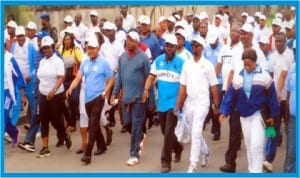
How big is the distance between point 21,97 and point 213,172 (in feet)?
12.0

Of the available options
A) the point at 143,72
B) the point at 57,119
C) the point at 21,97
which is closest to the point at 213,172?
the point at 143,72

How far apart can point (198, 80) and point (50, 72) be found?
226cm

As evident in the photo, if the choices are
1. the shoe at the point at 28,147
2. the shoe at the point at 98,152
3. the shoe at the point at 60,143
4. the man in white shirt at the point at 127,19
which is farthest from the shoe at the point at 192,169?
the man in white shirt at the point at 127,19

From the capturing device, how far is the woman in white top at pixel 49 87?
8703 mm

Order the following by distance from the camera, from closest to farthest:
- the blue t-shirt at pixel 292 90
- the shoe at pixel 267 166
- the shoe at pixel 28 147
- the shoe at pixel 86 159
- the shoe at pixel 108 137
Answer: the blue t-shirt at pixel 292 90, the shoe at pixel 267 166, the shoe at pixel 86 159, the shoe at pixel 28 147, the shoe at pixel 108 137

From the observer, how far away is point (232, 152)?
7.70m

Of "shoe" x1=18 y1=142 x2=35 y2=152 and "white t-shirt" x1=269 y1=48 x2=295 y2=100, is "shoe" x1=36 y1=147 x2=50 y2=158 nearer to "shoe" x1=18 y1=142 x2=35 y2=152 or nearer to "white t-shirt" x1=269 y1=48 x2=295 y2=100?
"shoe" x1=18 y1=142 x2=35 y2=152

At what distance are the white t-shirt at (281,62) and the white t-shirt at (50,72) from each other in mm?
2906

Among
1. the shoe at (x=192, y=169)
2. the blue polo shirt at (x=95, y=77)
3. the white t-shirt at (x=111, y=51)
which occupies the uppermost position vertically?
the white t-shirt at (x=111, y=51)

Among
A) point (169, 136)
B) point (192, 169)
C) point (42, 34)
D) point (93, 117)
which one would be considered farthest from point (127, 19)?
point (192, 169)

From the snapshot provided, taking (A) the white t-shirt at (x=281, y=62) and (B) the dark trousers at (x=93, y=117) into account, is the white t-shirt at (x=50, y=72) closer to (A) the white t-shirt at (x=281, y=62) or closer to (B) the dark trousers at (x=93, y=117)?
(B) the dark trousers at (x=93, y=117)

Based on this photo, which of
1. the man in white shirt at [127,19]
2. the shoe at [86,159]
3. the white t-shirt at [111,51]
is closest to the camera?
the shoe at [86,159]

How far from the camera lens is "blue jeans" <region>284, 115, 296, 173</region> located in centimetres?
714

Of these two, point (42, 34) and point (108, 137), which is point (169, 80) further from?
point (42, 34)
